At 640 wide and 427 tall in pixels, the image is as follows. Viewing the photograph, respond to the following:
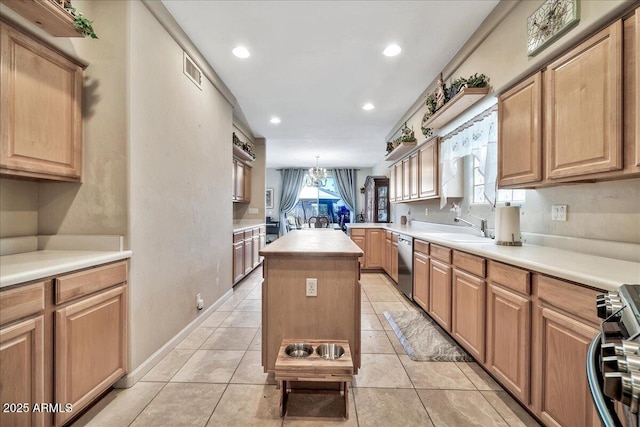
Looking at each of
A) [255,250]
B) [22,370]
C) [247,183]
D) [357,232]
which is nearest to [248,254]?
[255,250]

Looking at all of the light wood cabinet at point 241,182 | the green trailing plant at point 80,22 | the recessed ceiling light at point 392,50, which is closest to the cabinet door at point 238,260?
the light wood cabinet at point 241,182

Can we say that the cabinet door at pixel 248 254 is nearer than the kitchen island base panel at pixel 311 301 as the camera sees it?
No

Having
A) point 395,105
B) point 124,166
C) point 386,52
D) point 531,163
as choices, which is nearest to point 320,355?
point 124,166

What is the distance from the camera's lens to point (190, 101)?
2.73 m

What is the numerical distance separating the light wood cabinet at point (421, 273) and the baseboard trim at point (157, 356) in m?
2.47

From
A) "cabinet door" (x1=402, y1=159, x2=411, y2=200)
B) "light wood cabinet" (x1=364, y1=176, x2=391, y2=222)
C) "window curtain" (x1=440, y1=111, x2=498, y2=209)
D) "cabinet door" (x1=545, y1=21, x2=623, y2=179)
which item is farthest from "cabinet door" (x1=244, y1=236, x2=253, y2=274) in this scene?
"cabinet door" (x1=545, y1=21, x2=623, y2=179)

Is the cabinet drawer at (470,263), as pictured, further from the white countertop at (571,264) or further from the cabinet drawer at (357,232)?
the cabinet drawer at (357,232)

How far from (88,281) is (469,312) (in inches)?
102

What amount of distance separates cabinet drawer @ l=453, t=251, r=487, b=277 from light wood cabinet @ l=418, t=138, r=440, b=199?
5.13ft

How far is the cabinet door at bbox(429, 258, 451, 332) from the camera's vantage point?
2500 millimetres

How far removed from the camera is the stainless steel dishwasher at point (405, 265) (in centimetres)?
352

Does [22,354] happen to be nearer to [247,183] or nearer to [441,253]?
[441,253]

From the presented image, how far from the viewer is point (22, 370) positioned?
3.97 feet

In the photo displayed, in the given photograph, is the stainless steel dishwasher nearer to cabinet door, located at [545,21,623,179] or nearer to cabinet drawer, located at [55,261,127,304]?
cabinet door, located at [545,21,623,179]
